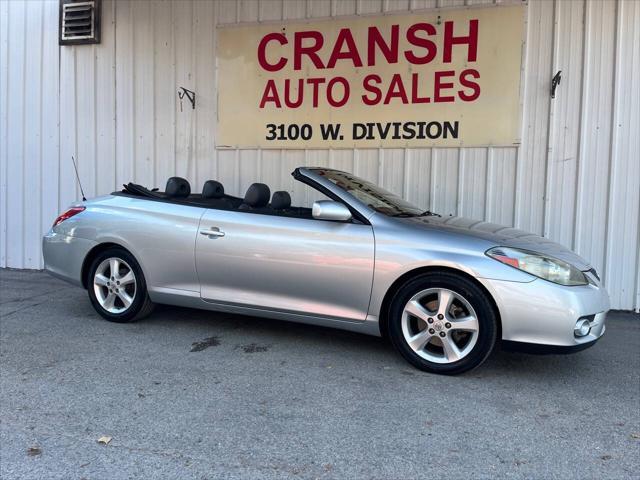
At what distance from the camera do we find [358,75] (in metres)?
6.78

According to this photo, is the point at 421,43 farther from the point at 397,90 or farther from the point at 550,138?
the point at 550,138

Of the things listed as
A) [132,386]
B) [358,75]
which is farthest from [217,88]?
[132,386]

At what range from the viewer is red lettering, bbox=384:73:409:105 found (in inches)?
261

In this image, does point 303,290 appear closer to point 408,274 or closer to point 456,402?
point 408,274

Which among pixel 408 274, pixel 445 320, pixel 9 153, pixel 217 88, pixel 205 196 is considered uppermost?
pixel 217 88

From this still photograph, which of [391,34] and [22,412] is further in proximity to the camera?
[391,34]

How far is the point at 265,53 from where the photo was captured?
23.5 feet

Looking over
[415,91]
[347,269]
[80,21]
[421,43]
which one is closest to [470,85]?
[415,91]

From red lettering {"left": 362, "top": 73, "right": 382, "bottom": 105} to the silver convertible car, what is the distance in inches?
85.0

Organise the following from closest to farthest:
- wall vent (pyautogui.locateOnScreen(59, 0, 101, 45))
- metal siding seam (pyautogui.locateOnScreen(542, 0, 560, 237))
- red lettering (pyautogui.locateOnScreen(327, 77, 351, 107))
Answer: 1. metal siding seam (pyautogui.locateOnScreen(542, 0, 560, 237))
2. red lettering (pyautogui.locateOnScreen(327, 77, 351, 107))
3. wall vent (pyautogui.locateOnScreen(59, 0, 101, 45))

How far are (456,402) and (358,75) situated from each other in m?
4.65

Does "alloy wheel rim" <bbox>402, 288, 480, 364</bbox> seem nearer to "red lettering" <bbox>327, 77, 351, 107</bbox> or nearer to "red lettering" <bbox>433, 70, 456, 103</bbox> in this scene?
"red lettering" <bbox>433, 70, 456, 103</bbox>

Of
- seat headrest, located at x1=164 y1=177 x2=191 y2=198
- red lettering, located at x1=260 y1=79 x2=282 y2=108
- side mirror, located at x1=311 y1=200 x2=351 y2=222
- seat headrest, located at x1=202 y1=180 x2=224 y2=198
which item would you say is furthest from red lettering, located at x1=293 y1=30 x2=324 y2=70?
side mirror, located at x1=311 y1=200 x2=351 y2=222

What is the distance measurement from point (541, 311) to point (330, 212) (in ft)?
5.51
